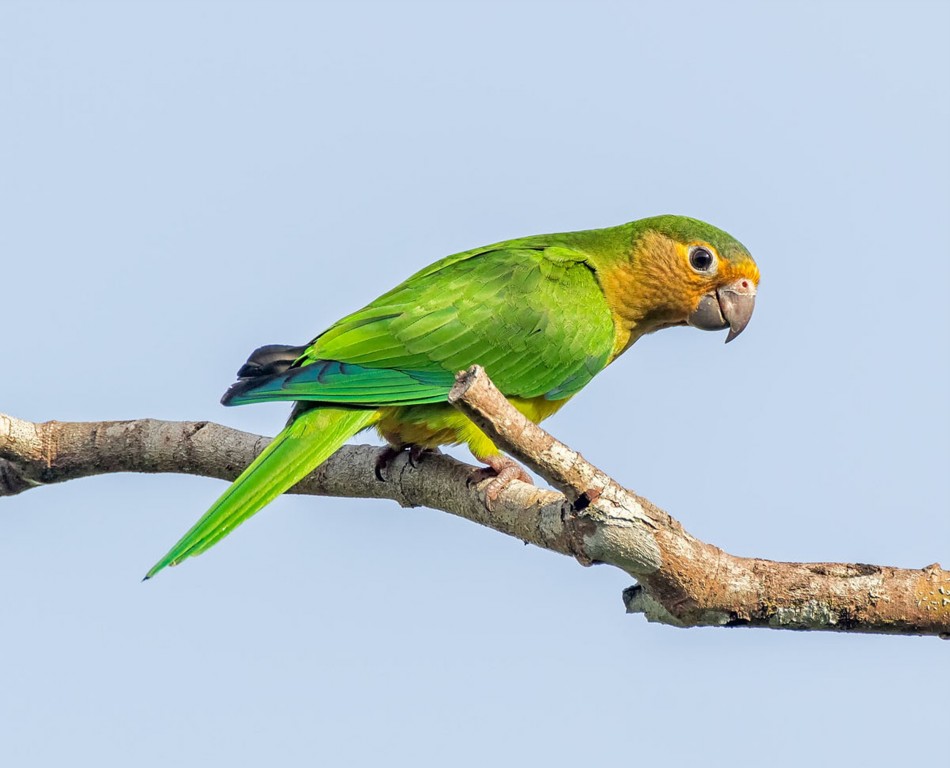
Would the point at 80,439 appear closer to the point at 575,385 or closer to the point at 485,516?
the point at 485,516

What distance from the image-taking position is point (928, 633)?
4336 millimetres

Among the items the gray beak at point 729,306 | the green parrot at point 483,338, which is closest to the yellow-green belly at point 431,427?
the green parrot at point 483,338

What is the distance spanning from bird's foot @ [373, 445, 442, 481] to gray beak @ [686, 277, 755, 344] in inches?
91.1

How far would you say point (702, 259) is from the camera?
24.0ft

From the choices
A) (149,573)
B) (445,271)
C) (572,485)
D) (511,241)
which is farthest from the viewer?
(511,241)

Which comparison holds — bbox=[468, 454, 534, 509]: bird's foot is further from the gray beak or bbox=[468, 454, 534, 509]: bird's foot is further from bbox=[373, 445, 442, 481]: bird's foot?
the gray beak

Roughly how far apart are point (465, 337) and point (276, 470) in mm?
1464

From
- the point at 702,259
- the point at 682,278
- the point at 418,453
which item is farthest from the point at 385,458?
the point at 702,259

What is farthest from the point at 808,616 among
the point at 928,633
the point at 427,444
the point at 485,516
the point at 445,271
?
the point at 445,271

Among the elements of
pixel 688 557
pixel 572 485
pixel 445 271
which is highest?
pixel 445 271

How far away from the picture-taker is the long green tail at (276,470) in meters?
5.15

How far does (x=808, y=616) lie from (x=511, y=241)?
11.8ft

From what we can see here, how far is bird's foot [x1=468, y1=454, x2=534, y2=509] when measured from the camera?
5176 mm

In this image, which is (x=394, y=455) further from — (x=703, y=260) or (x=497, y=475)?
(x=703, y=260)
